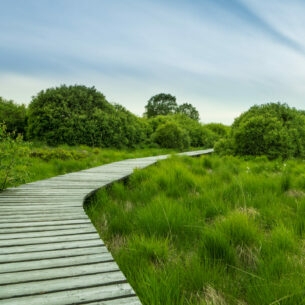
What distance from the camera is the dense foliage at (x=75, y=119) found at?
14102 millimetres

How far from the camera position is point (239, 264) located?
8.75 ft

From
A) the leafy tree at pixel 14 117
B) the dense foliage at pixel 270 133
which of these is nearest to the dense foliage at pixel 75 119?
the leafy tree at pixel 14 117

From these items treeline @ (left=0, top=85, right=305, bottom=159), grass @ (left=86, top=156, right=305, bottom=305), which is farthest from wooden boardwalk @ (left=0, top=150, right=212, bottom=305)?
treeline @ (left=0, top=85, right=305, bottom=159)

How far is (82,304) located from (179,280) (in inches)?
35.4

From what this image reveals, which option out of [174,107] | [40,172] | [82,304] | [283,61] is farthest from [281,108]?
[174,107]

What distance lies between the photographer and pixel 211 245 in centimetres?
273

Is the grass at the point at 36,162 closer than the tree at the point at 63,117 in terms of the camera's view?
Yes

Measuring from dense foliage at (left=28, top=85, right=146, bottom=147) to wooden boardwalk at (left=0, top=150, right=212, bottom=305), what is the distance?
1066cm

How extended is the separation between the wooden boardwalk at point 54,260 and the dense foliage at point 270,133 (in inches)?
281

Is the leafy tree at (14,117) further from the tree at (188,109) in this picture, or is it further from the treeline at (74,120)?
the tree at (188,109)

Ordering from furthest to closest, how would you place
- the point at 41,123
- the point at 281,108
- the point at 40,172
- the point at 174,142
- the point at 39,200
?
the point at 174,142
the point at 41,123
the point at 281,108
the point at 40,172
the point at 39,200

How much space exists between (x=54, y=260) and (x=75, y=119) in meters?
12.8

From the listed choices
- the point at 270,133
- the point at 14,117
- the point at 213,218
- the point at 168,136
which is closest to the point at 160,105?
the point at 168,136

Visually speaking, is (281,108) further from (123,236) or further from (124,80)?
(123,236)
